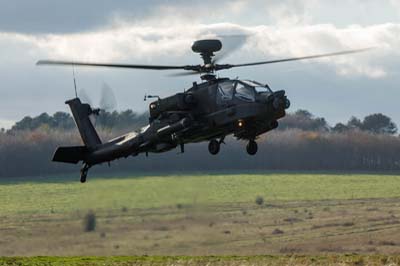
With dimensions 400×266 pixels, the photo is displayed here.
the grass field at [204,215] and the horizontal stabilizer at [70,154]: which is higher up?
the horizontal stabilizer at [70,154]

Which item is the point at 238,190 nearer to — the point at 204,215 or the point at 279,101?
the point at 204,215

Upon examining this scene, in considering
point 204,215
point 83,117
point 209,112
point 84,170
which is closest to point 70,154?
point 84,170

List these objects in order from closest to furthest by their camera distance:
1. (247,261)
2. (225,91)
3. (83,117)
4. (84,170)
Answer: (225,91) → (84,170) → (247,261) → (83,117)

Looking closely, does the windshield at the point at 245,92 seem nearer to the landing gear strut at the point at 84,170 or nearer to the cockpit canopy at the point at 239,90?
the cockpit canopy at the point at 239,90

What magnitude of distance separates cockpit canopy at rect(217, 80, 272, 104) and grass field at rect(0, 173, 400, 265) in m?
10.9

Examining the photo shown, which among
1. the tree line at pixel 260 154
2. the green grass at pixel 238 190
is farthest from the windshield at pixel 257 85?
the tree line at pixel 260 154

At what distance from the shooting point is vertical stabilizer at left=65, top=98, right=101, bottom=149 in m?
49.1

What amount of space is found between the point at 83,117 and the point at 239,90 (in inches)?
413

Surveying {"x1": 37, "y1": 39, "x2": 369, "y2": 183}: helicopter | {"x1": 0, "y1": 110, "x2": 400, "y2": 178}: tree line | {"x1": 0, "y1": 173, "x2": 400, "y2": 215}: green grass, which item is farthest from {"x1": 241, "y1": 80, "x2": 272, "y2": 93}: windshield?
{"x1": 0, "y1": 110, "x2": 400, "y2": 178}: tree line

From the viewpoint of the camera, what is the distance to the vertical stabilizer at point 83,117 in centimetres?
4909

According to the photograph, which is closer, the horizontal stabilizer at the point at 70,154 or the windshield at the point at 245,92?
the windshield at the point at 245,92

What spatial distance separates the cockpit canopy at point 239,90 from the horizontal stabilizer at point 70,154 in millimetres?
8389

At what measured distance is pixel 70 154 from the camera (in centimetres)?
4759

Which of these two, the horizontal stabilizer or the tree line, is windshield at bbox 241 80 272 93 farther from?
the tree line
